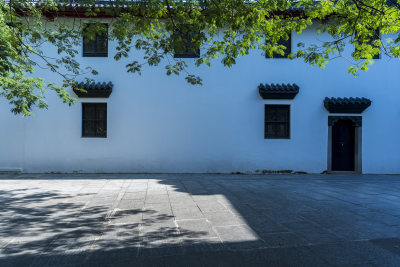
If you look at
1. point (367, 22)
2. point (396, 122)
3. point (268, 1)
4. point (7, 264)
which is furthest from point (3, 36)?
point (396, 122)

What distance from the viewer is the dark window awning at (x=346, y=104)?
898cm

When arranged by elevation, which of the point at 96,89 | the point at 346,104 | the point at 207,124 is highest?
the point at 96,89

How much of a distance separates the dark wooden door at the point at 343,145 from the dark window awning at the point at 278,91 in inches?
84.1

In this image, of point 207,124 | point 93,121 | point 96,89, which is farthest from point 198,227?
point 93,121

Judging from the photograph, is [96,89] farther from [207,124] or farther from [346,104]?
[346,104]

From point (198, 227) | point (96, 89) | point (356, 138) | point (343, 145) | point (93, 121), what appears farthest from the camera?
point (343, 145)

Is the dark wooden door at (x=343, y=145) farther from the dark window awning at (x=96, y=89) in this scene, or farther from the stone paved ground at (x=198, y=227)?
the dark window awning at (x=96, y=89)

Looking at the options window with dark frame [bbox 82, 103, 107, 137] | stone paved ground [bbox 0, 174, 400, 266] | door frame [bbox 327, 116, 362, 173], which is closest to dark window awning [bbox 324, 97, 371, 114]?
door frame [bbox 327, 116, 362, 173]

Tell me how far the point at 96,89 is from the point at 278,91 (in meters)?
6.18

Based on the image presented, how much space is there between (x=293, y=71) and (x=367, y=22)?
5353 mm

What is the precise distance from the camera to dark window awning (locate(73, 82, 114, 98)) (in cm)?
869

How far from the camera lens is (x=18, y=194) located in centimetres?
556

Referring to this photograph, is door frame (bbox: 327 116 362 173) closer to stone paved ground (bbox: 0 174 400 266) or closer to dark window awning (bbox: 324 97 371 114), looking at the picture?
dark window awning (bbox: 324 97 371 114)

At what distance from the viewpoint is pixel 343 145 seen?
377 inches
